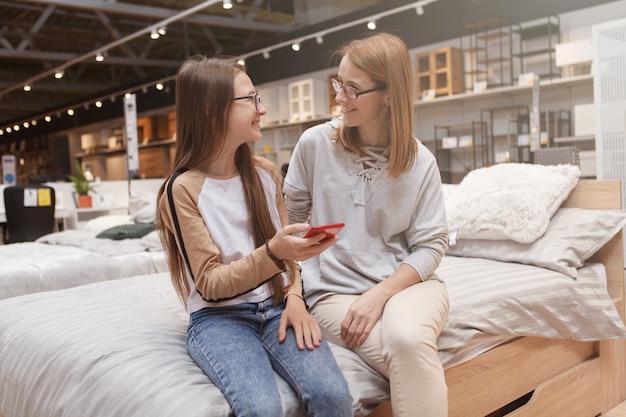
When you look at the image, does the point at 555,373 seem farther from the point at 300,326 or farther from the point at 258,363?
the point at 258,363

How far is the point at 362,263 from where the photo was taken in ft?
5.36

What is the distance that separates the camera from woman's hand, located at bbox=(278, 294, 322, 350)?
52.5 inches

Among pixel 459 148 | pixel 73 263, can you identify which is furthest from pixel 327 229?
pixel 459 148

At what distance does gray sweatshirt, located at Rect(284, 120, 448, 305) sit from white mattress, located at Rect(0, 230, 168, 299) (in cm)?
203

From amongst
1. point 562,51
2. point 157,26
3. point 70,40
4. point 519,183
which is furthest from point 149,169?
point 519,183

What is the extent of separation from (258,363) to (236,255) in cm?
30

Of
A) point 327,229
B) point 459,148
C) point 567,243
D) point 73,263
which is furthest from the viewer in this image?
point 459,148

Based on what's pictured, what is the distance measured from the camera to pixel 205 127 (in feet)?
4.88

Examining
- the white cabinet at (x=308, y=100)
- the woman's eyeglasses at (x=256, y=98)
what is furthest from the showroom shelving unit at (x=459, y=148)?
the woman's eyeglasses at (x=256, y=98)

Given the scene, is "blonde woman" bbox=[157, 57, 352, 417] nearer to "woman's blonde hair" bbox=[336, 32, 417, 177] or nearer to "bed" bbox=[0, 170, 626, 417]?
"bed" bbox=[0, 170, 626, 417]

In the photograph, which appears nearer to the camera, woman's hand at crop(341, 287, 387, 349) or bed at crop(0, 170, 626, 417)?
bed at crop(0, 170, 626, 417)

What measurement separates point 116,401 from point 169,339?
250mm

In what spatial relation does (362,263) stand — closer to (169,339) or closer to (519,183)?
(169,339)

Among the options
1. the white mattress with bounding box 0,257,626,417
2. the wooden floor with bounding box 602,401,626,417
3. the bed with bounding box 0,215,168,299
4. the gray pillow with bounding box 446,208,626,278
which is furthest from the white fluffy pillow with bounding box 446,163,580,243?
the bed with bounding box 0,215,168,299
